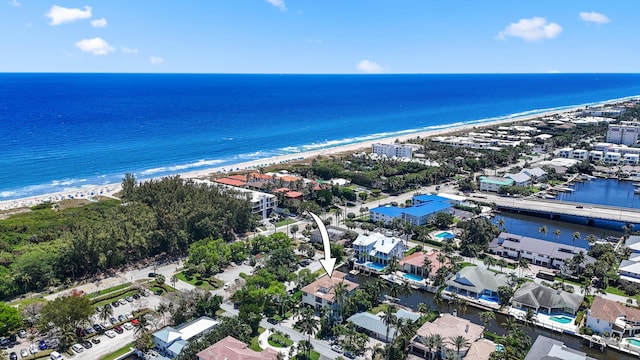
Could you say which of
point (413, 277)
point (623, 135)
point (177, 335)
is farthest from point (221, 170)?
point (623, 135)

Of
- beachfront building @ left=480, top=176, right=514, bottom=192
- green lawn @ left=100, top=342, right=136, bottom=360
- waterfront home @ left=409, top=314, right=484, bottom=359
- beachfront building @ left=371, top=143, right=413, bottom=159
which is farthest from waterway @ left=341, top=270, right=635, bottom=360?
beachfront building @ left=371, top=143, right=413, bottom=159

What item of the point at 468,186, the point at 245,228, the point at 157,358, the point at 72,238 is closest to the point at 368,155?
the point at 468,186

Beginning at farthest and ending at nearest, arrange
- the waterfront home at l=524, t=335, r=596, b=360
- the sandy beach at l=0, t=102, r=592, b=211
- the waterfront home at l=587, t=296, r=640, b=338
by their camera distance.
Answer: the sandy beach at l=0, t=102, r=592, b=211
the waterfront home at l=587, t=296, r=640, b=338
the waterfront home at l=524, t=335, r=596, b=360

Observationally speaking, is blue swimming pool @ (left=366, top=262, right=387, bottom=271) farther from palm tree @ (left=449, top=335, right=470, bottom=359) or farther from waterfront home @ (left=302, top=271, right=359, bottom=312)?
palm tree @ (left=449, top=335, right=470, bottom=359)

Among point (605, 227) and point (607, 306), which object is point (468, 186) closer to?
point (605, 227)

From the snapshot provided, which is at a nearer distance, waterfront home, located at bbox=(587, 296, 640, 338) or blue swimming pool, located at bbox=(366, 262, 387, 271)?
waterfront home, located at bbox=(587, 296, 640, 338)

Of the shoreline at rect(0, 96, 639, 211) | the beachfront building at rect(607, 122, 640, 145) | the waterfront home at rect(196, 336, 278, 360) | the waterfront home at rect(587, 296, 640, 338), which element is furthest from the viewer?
the beachfront building at rect(607, 122, 640, 145)
